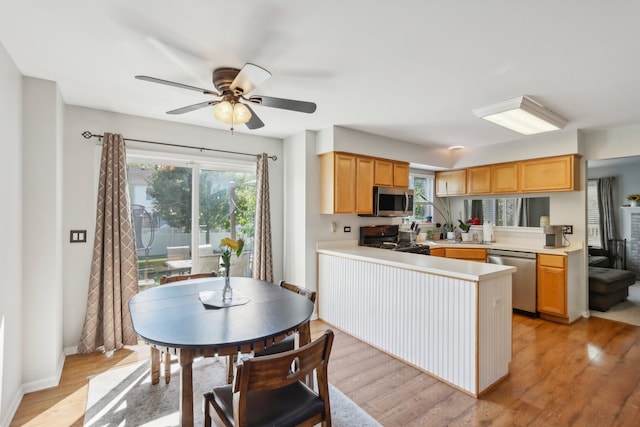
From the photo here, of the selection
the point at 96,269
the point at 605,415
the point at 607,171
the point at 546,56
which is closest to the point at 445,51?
the point at 546,56

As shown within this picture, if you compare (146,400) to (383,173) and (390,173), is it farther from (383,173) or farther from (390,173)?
(390,173)

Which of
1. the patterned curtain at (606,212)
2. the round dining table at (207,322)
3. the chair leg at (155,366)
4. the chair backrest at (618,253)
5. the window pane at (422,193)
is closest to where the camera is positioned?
the round dining table at (207,322)

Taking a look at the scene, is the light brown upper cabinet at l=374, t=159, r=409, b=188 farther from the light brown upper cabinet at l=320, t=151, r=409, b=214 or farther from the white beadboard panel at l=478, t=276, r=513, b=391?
the white beadboard panel at l=478, t=276, r=513, b=391

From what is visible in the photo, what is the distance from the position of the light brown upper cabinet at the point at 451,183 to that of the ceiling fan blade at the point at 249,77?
421 centimetres

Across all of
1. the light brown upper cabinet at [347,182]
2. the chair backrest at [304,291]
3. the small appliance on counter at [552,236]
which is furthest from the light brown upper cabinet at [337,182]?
the small appliance on counter at [552,236]

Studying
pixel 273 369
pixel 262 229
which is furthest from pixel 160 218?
pixel 273 369

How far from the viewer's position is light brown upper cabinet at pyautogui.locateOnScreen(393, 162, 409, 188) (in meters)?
4.36

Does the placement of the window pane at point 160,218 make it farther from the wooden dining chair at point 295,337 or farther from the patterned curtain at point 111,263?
the wooden dining chair at point 295,337

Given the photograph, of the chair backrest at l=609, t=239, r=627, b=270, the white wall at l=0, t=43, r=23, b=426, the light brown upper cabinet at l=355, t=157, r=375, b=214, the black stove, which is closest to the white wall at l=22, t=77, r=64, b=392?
the white wall at l=0, t=43, r=23, b=426

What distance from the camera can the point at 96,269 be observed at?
2.96 metres

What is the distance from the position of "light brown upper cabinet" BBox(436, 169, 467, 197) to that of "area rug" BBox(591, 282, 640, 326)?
242 centimetres

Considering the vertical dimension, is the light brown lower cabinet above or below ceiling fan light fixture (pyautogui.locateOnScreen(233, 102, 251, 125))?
below

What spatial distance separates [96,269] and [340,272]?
2482 millimetres

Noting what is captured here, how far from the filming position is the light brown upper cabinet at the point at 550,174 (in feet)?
12.6
